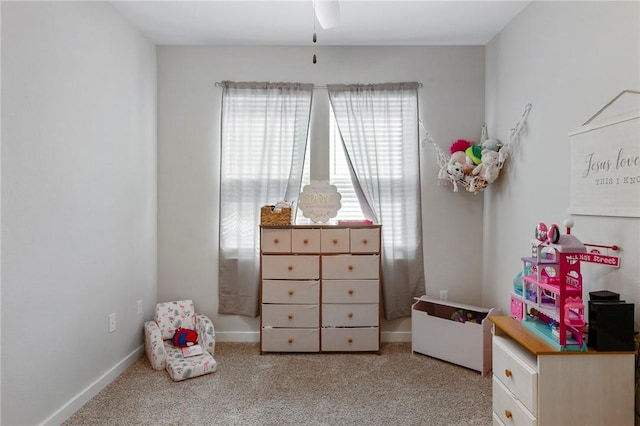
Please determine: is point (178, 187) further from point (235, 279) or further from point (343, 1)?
point (343, 1)

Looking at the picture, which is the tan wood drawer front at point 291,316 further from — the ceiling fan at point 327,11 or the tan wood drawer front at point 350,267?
the ceiling fan at point 327,11

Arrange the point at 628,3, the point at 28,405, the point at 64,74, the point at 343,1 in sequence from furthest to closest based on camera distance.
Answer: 1. the point at 343,1
2. the point at 64,74
3. the point at 28,405
4. the point at 628,3

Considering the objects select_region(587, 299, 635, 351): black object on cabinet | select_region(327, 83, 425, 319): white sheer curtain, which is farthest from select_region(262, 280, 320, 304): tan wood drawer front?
select_region(587, 299, 635, 351): black object on cabinet

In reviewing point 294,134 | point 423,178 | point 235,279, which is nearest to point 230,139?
point 294,134

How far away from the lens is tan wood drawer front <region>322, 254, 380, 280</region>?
313 centimetres

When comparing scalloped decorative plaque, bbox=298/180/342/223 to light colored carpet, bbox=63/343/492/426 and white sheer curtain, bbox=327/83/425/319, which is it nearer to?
white sheer curtain, bbox=327/83/425/319

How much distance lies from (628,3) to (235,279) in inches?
124

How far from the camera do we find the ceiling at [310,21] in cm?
273

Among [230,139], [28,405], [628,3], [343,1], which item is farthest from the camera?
[230,139]

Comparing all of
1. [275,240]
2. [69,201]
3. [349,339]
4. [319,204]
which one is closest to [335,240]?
[319,204]

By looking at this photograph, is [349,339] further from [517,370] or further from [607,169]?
[607,169]

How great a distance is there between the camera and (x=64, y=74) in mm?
2205

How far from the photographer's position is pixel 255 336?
3.45m

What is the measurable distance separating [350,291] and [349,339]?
1.28ft
